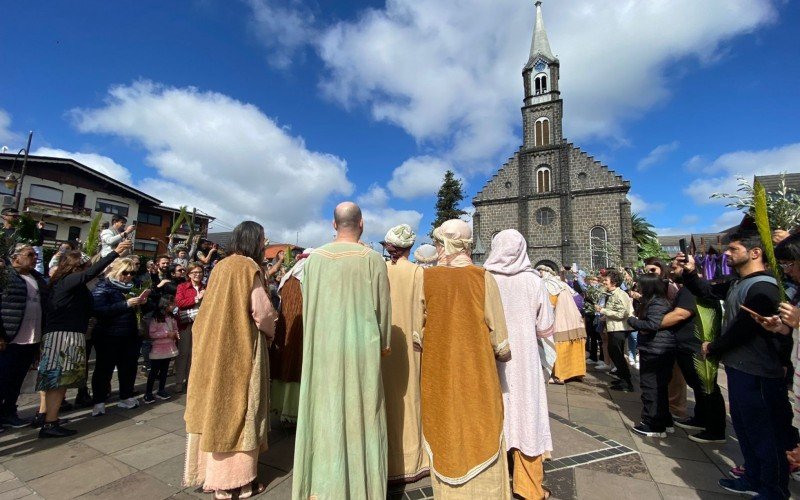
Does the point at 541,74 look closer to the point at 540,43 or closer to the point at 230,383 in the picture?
the point at 540,43

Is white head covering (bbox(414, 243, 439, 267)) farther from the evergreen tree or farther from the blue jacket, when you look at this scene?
the evergreen tree

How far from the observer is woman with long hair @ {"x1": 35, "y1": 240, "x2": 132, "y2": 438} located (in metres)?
3.60

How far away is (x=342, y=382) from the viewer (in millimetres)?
2223

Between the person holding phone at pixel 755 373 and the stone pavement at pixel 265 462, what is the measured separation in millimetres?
505

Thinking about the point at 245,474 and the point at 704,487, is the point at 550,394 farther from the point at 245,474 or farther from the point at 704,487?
the point at 245,474

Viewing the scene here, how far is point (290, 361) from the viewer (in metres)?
3.86

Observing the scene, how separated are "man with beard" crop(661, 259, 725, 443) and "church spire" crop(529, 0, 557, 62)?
121 feet

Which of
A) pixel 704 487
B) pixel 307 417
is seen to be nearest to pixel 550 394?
pixel 704 487

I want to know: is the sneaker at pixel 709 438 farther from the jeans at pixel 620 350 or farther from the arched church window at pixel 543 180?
the arched church window at pixel 543 180

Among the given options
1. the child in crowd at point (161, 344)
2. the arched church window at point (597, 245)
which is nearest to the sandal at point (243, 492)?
the child in crowd at point (161, 344)

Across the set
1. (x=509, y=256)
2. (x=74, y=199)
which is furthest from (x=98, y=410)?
(x=74, y=199)

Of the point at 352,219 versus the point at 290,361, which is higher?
the point at 352,219

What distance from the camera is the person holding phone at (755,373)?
8.01 ft

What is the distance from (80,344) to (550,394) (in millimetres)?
6177
